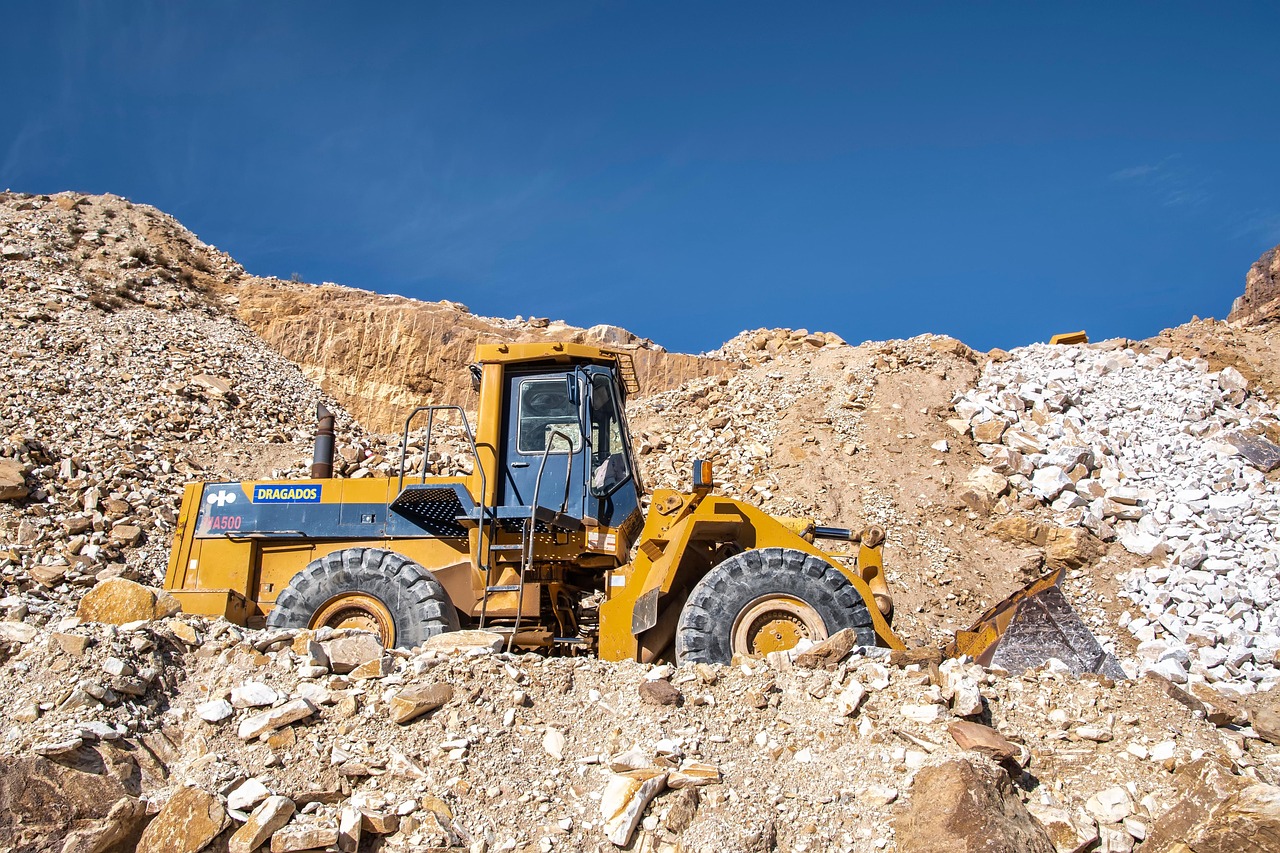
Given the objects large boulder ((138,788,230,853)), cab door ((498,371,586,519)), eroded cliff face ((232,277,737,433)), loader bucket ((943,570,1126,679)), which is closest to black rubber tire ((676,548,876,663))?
loader bucket ((943,570,1126,679))

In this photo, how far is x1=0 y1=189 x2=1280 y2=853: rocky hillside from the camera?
3.80 m

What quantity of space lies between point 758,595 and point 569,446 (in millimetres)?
2039

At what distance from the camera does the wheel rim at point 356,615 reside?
20.6 feet

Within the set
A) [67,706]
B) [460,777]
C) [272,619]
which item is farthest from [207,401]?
[460,777]

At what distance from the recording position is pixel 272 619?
6.31m

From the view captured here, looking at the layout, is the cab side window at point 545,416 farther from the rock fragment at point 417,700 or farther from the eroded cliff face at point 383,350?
the eroded cliff face at point 383,350

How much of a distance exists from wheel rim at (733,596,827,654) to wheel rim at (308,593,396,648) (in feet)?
8.36

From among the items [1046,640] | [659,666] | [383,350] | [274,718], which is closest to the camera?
[274,718]

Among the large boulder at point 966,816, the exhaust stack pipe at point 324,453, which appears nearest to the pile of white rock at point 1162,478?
the large boulder at point 966,816

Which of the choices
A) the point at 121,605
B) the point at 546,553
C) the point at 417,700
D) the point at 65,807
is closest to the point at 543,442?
the point at 546,553

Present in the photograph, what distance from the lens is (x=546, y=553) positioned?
272 inches

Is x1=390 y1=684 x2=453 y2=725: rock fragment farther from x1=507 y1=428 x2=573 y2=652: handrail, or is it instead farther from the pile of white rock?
the pile of white rock

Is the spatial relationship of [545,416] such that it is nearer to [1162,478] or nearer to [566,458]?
[566,458]

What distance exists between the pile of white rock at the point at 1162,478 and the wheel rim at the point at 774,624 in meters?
6.62
